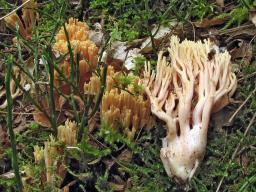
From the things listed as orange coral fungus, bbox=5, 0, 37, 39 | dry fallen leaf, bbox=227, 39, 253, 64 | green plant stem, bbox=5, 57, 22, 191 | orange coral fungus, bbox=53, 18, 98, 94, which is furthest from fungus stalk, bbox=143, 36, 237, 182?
orange coral fungus, bbox=5, 0, 37, 39

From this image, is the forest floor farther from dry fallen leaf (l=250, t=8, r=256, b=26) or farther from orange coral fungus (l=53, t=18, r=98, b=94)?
orange coral fungus (l=53, t=18, r=98, b=94)

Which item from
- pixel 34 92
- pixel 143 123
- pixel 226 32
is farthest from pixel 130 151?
pixel 226 32

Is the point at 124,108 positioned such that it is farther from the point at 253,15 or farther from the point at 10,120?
the point at 253,15

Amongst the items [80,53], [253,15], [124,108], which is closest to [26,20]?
[80,53]

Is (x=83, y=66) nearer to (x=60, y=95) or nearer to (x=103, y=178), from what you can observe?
(x=60, y=95)

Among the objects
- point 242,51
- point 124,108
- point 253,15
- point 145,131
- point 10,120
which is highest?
point 253,15

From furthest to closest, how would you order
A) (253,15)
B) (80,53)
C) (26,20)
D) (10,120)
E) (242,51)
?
(26,20), (253,15), (242,51), (80,53), (10,120)
